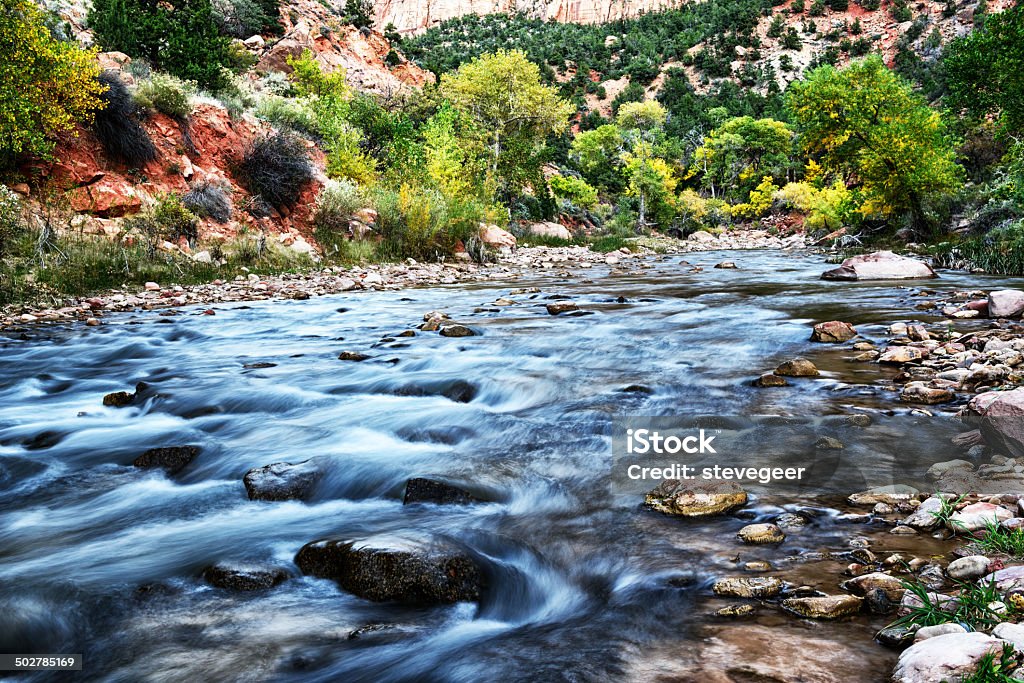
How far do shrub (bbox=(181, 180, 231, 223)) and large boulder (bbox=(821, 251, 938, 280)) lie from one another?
54.9ft

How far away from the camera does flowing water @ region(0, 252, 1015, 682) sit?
238 centimetres

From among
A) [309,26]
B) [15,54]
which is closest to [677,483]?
[15,54]

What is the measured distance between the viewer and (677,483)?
379 cm

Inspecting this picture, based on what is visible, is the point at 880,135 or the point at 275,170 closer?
the point at 275,170

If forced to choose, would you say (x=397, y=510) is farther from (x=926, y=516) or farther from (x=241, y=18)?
(x=241, y=18)

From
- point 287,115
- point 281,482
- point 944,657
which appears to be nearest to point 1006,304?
point 944,657

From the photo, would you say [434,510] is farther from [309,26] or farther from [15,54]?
[309,26]

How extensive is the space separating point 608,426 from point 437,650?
2.96 metres

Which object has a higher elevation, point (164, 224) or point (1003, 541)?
point (164, 224)

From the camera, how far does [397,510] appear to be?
12.6ft

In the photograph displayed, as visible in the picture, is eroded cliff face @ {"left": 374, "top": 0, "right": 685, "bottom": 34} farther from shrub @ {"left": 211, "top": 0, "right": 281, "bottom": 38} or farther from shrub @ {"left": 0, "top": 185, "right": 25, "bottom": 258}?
shrub @ {"left": 0, "top": 185, "right": 25, "bottom": 258}

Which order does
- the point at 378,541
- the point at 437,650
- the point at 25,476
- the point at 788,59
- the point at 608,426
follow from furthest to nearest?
1. the point at 788,59
2. the point at 608,426
3. the point at 25,476
4. the point at 378,541
5. the point at 437,650

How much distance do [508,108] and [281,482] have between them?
33.9 m

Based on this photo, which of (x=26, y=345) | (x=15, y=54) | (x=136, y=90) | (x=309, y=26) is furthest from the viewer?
(x=309, y=26)
